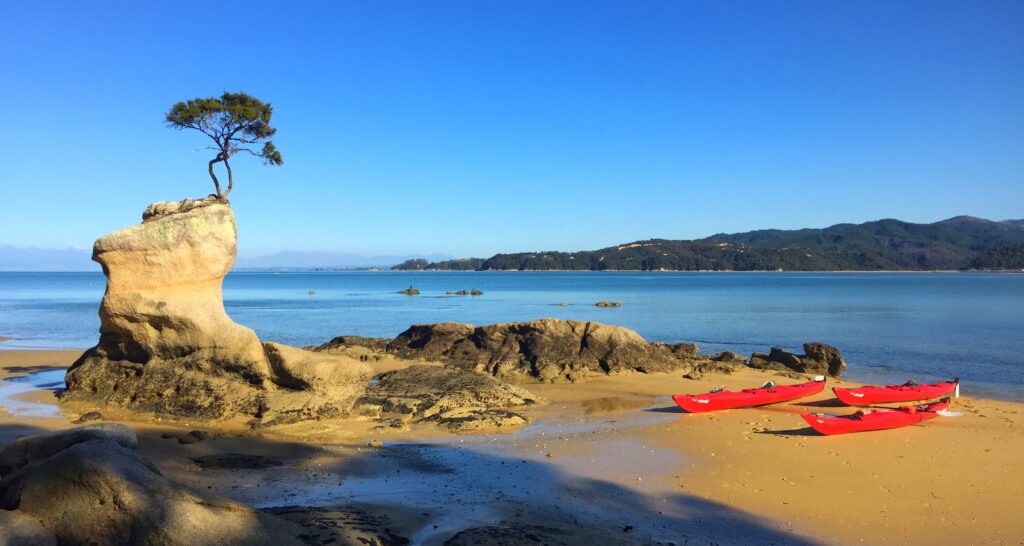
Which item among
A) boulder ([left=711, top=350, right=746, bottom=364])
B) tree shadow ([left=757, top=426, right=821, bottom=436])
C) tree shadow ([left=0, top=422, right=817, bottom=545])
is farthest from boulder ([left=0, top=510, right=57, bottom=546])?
boulder ([left=711, top=350, right=746, bottom=364])

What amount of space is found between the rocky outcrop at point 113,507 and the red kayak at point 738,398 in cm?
1166

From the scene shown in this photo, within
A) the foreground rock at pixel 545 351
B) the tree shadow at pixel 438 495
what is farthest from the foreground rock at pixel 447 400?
the foreground rock at pixel 545 351

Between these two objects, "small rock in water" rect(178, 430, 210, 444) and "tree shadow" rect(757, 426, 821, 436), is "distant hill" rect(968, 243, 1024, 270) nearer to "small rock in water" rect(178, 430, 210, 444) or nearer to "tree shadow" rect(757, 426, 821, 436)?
"tree shadow" rect(757, 426, 821, 436)

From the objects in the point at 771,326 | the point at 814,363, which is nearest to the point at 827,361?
the point at 814,363

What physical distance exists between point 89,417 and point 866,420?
15857 mm

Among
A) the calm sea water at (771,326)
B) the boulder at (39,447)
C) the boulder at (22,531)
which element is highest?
the boulder at (39,447)

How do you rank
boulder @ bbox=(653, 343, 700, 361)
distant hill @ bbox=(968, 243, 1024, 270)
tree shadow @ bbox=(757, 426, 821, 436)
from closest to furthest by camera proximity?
1. tree shadow @ bbox=(757, 426, 821, 436)
2. boulder @ bbox=(653, 343, 700, 361)
3. distant hill @ bbox=(968, 243, 1024, 270)

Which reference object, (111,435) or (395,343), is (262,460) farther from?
(395,343)

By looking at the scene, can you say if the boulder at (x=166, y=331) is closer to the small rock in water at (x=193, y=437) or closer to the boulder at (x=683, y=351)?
the small rock in water at (x=193, y=437)

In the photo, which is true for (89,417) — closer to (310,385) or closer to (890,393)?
(310,385)

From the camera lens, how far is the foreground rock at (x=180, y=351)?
45.6 feet

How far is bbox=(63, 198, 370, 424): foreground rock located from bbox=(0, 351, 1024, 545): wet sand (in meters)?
0.88

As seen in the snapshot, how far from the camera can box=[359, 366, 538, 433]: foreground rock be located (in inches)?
554

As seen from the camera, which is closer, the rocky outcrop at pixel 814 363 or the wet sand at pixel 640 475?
the wet sand at pixel 640 475
